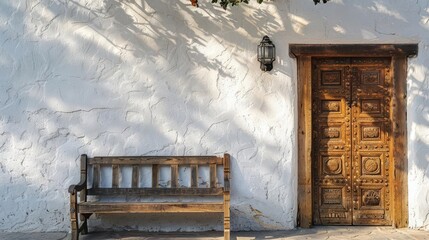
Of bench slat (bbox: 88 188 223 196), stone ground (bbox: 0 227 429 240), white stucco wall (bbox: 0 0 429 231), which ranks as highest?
white stucco wall (bbox: 0 0 429 231)

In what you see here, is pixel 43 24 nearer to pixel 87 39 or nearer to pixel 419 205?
pixel 87 39

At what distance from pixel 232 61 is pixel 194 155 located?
114 centimetres

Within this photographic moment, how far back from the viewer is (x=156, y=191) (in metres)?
5.82

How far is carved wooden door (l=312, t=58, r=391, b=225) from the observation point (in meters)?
6.05

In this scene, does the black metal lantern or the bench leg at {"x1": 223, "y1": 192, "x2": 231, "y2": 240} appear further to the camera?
the black metal lantern

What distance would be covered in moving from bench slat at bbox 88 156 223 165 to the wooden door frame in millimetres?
998

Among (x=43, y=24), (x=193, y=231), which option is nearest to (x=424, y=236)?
(x=193, y=231)

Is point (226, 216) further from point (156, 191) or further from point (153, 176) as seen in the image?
point (153, 176)

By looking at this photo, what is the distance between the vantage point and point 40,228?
589 cm

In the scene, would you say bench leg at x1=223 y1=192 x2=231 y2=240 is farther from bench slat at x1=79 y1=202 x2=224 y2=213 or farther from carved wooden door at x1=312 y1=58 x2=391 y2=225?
carved wooden door at x1=312 y1=58 x2=391 y2=225

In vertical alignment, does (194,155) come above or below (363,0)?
below

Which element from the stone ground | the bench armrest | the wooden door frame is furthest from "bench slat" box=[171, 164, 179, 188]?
the wooden door frame

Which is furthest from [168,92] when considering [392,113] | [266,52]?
[392,113]

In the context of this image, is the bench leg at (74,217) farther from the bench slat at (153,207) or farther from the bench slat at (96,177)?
the bench slat at (96,177)
